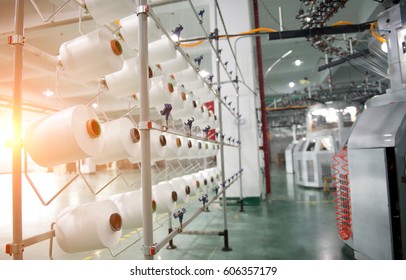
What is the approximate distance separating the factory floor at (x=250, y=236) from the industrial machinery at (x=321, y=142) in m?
1.64

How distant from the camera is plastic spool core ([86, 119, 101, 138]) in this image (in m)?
1.35

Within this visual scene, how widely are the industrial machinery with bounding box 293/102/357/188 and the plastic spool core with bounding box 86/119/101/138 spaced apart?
6.89m

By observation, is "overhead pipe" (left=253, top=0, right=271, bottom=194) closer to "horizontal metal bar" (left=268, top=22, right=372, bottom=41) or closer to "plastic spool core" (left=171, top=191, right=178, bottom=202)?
"horizontal metal bar" (left=268, top=22, right=372, bottom=41)

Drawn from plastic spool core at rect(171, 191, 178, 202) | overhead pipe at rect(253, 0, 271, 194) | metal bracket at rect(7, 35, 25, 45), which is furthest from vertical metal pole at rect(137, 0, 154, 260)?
overhead pipe at rect(253, 0, 271, 194)

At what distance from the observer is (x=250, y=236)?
153 inches

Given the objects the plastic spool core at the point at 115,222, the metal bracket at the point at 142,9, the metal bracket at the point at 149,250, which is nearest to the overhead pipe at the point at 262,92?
the metal bracket at the point at 142,9

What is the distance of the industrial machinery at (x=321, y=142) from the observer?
768 cm

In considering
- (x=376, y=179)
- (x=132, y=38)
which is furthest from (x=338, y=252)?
(x=132, y=38)

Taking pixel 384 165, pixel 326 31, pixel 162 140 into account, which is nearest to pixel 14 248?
pixel 162 140

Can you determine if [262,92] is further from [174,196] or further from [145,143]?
[145,143]

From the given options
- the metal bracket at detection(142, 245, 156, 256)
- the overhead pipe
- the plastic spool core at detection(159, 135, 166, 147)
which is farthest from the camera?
the overhead pipe

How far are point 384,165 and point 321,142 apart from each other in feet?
19.1

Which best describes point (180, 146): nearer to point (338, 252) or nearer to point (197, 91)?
point (197, 91)

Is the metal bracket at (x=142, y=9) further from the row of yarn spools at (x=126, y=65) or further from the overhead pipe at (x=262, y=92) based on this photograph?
the overhead pipe at (x=262, y=92)
